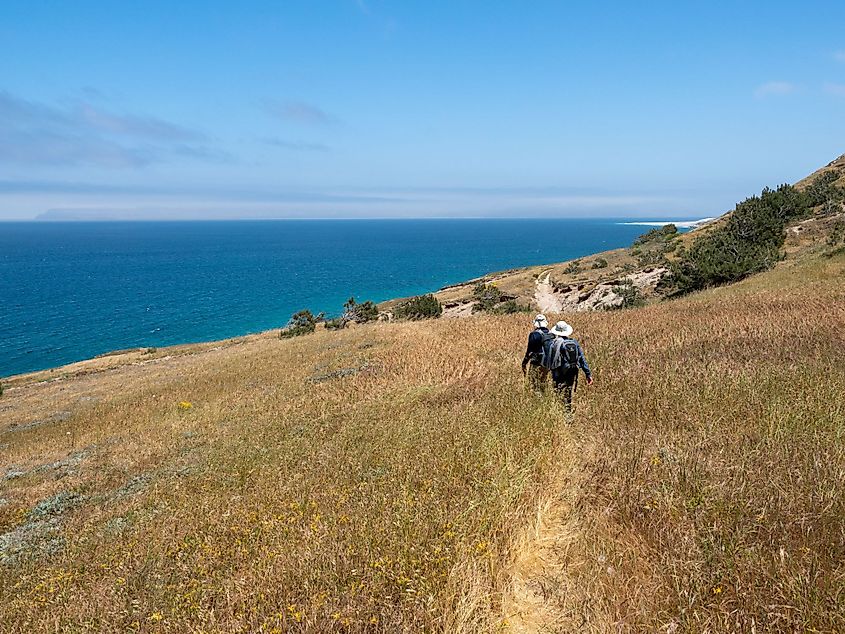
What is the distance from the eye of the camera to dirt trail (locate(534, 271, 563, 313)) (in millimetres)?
45769

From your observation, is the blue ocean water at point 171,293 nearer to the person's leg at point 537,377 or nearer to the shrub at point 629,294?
the shrub at point 629,294

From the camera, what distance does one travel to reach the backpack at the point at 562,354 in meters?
7.38

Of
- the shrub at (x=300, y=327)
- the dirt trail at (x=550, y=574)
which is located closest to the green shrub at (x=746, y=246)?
the dirt trail at (x=550, y=574)

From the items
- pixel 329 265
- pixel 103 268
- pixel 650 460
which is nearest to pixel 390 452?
pixel 650 460

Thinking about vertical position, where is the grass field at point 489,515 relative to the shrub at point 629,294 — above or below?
above

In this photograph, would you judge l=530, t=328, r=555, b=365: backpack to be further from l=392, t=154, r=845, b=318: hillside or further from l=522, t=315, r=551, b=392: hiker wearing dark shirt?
l=392, t=154, r=845, b=318: hillside

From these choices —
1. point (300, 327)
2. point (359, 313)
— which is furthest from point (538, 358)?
point (359, 313)

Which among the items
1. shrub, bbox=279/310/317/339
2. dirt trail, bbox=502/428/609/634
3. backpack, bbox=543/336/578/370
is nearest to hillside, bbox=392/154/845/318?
shrub, bbox=279/310/317/339

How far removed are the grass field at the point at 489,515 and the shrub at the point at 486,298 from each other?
36.8 metres

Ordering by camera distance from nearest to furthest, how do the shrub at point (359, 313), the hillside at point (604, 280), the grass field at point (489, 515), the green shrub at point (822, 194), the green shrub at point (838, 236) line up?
the grass field at point (489, 515)
the green shrub at point (838, 236)
the hillside at point (604, 280)
the green shrub at point (822, 194)
the shrub at point (359, 313)

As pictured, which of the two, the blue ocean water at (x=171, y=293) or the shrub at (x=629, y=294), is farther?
the blue ocean water at (x=171, y=293)

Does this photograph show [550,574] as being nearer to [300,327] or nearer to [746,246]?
[746,246]

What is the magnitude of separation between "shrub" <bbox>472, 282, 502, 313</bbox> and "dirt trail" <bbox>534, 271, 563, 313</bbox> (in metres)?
4.29

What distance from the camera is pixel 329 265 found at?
167500mm
